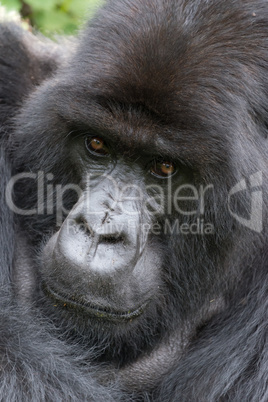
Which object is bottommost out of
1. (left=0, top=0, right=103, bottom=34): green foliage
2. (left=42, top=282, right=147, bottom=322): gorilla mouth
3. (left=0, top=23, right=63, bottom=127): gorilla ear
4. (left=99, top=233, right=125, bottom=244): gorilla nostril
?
(left=42, top=282, right=147, bottom=322): gorilla mouth

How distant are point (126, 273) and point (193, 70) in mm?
1085

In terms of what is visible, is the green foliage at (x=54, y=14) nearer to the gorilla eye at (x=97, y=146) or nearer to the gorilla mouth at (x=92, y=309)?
the gorilla eye at (x=97, y=146)

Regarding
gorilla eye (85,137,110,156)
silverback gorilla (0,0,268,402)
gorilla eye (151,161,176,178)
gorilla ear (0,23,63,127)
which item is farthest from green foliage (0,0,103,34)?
gorilla eye (151,161,176,178)

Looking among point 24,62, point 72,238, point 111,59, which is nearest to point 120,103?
point 111,59

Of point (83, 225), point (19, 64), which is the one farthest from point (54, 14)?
point (83, 225)

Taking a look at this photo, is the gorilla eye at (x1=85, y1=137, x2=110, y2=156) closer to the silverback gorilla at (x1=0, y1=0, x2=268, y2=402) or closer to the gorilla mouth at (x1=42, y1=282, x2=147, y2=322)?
the silverback gorilla at (x1=0, y1=0, x2=268, y2=402)

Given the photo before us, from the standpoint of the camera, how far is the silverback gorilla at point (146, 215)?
3129mm

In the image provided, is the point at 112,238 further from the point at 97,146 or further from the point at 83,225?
the point at 97,146

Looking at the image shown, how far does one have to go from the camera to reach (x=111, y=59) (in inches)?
128

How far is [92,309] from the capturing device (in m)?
3.19

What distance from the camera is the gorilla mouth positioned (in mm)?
3193

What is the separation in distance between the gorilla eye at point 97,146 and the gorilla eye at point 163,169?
0.94ft

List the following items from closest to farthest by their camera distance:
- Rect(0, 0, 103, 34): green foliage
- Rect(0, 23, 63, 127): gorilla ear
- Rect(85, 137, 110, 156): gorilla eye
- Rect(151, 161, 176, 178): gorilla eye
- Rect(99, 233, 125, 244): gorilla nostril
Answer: Rect(99, 233, 125, 244): gorilla nostril < Rect(151, 161, 176, 178): gorilla eye < Rect(85, 137, 110, 156): gorilla eye < Rect(0, 23, 63, 127): gorilla ear < Rect(0, 0, 103, 34): green foliage

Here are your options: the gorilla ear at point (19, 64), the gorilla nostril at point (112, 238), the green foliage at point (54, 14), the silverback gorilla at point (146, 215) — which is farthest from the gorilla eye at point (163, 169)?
the green foliage at point (54, 14)
